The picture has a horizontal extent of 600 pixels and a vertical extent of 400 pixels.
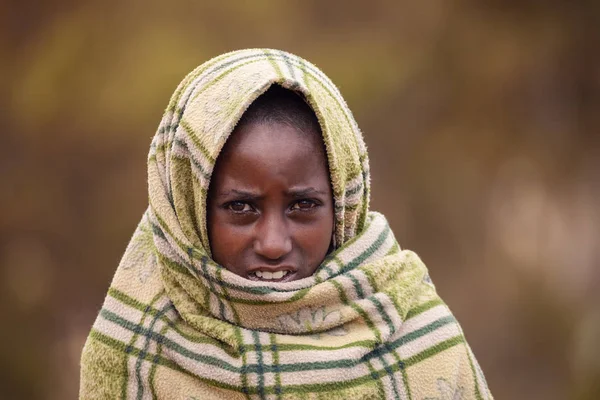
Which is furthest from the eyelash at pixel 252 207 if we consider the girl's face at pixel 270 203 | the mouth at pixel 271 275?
the mouth at pixel 271 275

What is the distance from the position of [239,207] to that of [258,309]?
0.21 meters

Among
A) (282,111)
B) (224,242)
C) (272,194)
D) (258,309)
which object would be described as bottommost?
(258,309)

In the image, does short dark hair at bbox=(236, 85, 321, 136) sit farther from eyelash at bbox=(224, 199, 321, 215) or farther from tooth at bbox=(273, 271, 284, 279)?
tooth at bbox=(273, 271, 284, 279)

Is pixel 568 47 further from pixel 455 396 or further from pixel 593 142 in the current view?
pixel 455 396

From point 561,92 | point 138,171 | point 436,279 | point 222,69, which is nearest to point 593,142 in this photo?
point 561,92

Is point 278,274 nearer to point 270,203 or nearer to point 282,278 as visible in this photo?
point 282,278

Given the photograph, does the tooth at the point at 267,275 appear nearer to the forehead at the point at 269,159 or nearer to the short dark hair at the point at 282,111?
the forehead at the point at 269,159

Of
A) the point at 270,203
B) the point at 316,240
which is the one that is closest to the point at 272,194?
the point at 270,203

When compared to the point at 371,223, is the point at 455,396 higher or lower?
lower

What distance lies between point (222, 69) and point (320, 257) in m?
A: 0.44

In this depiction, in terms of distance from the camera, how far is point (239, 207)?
1927mm

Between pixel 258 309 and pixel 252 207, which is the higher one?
pixel 252 207

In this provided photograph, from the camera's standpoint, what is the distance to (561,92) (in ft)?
17.0

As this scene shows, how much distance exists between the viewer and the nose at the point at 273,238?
6.16ft
